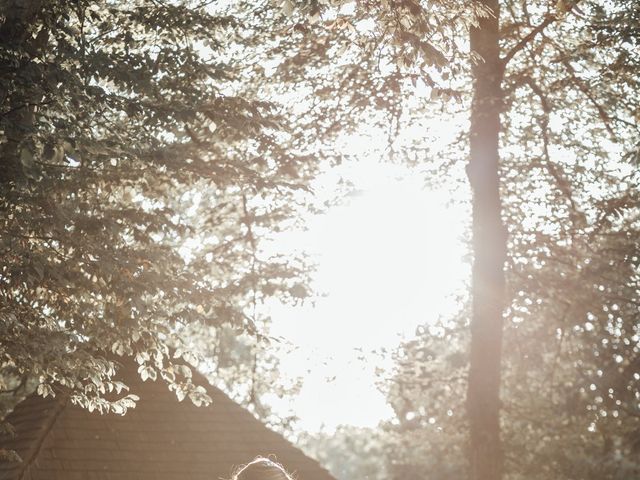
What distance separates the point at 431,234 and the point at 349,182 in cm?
346

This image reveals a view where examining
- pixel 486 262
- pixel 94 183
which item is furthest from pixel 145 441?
pixel 486 262

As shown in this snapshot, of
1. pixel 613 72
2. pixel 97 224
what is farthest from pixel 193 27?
pixel 613 72

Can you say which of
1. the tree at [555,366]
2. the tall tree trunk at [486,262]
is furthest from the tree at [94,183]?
the tree at [555,366]

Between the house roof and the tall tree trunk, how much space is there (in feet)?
10.0

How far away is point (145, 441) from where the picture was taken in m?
13.4

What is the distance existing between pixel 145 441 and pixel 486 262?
647 centimetres

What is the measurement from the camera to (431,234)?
1983 cm

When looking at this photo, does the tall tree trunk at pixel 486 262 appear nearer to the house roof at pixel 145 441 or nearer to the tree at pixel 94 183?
the house roof at pixel 145 441

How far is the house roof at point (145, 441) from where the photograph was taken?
12.4 meters

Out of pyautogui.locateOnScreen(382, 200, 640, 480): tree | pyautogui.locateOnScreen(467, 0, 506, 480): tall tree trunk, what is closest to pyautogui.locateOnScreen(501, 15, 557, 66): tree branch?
pyautogui.locateOnScreen(467, 0, 506, 480): tall tree trunk

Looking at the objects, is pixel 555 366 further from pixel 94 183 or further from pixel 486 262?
pixel 94 183

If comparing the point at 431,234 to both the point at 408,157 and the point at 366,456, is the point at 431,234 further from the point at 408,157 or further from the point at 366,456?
the point at 366,456

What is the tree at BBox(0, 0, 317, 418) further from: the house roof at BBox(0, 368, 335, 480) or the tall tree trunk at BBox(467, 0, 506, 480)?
the tall tree trunk at BBox(467, 0, 506, 480)

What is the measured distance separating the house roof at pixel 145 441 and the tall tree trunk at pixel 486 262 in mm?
3052
